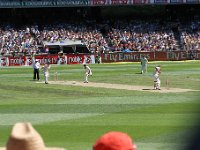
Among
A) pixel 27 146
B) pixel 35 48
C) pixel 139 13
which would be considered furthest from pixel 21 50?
pixel 27 146

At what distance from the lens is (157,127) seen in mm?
16875

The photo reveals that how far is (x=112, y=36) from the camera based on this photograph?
72.5 metres

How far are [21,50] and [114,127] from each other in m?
49.8

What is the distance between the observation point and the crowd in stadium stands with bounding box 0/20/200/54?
67938 millimetres

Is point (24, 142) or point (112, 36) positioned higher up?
point (24, 142)

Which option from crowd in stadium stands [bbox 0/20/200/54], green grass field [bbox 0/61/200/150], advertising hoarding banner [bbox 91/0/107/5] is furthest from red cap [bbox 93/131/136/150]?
advertising hoarding banner [bbox 91/0/107/5]

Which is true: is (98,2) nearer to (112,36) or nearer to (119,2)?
(119,2)

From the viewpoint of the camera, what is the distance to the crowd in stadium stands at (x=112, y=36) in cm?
6794

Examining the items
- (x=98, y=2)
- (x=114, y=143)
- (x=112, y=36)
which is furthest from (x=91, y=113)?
(x=98, y=2)

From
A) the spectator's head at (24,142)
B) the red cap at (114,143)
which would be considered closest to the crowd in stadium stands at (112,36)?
the spectator's head at (24,142)

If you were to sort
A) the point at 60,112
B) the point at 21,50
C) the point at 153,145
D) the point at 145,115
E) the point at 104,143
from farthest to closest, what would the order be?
the point at 21,50 → the point at 60,112 → the point at 145,115 → the point at 153,145 → the point at 104,143

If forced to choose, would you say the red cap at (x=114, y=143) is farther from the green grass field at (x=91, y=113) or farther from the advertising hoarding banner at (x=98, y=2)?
the advertising hoarding banner at (x=98, y=2)

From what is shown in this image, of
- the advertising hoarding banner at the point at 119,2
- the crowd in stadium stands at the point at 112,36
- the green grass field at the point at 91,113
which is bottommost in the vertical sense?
the green grass field at the point at 91,113

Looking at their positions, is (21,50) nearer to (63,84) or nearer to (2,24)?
(2,24)
